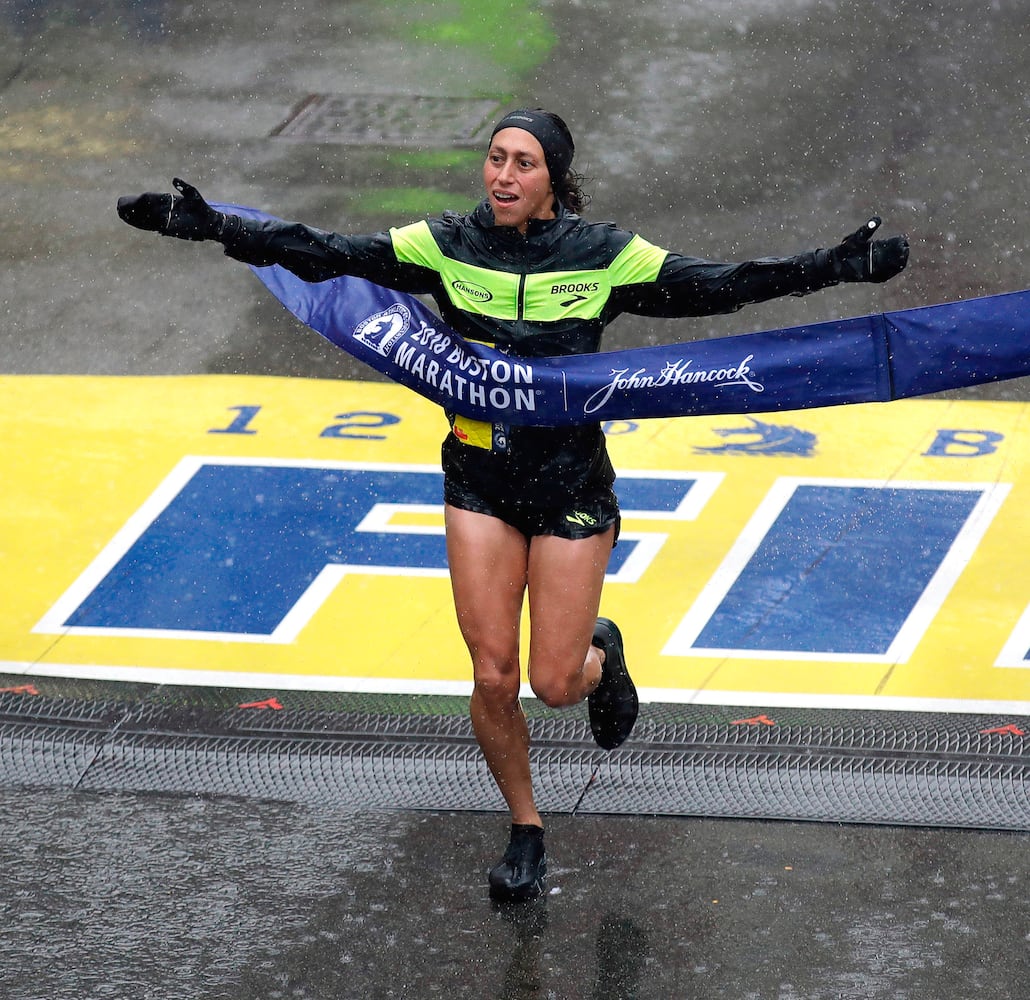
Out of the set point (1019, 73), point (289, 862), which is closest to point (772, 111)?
point (1019, 73)

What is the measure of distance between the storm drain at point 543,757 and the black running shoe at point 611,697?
164mm

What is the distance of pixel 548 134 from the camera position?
4.58 metres

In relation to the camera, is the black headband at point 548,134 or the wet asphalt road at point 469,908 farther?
the black headband at point 548,134

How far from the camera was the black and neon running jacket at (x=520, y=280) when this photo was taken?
4.60m

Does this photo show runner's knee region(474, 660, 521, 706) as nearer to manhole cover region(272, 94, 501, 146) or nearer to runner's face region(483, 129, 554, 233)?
runner's face region(483, 129, 554, 233)

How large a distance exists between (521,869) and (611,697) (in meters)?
0.75

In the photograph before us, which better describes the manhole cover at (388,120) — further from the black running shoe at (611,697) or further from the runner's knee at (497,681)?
the runner's knee at (497,681)

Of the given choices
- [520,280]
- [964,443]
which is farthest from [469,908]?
[964,443]

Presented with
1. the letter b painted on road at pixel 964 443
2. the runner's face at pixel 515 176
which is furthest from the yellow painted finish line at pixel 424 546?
the runner's face at pixel 515 176

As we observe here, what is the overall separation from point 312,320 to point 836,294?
5.18 m

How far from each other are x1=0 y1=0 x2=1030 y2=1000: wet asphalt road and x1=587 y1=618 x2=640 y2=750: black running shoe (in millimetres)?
327

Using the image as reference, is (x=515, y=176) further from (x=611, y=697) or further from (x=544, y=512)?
(x=611, y=697)

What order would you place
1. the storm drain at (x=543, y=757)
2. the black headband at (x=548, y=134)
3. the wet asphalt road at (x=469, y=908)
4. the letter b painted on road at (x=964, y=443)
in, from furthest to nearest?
the letter b painted on road at (x=964, y=443) < the storm drain at (x=543, y=757) < the black headband at (x=548, y=134) < the wet asphalt road at (x=469, y=908)

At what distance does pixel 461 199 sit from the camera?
10.5 metres
